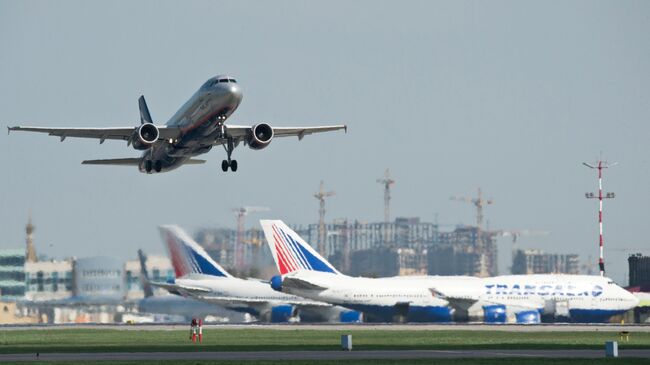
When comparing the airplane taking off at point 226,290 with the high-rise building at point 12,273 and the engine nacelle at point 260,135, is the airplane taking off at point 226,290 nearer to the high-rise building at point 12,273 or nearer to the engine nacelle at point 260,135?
the high-rise building at point 12,273

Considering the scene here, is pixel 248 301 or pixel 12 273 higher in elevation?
pixel 12 273

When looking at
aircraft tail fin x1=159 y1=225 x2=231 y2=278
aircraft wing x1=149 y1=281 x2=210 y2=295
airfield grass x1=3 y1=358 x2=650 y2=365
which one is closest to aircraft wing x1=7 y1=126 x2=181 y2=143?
airfield grass x1=3 y1=358 x2=650 y2=365

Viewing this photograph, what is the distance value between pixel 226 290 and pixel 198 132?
54.6m

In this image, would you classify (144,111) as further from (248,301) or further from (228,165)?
(248,301)

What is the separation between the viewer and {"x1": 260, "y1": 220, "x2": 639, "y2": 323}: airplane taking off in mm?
126562

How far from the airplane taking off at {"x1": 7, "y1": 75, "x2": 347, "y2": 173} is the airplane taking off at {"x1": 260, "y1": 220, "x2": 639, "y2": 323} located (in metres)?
36.5

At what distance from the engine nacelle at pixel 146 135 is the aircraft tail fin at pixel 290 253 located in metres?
52.4

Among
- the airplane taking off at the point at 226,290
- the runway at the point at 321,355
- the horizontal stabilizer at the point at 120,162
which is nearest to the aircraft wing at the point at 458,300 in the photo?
the airplane taking off at the point at 226,290

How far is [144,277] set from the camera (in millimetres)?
137250

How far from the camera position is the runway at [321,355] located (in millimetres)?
70188

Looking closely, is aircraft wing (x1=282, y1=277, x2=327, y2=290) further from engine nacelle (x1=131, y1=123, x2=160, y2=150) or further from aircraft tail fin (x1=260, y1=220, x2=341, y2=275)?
engine nacelle (x1=131, y1=123, x2=160, y2=150)

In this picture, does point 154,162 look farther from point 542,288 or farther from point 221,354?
point 542,288

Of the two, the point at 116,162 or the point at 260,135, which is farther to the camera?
the point at 116,162

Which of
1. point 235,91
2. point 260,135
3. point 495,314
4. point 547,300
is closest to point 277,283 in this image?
point 495,314
